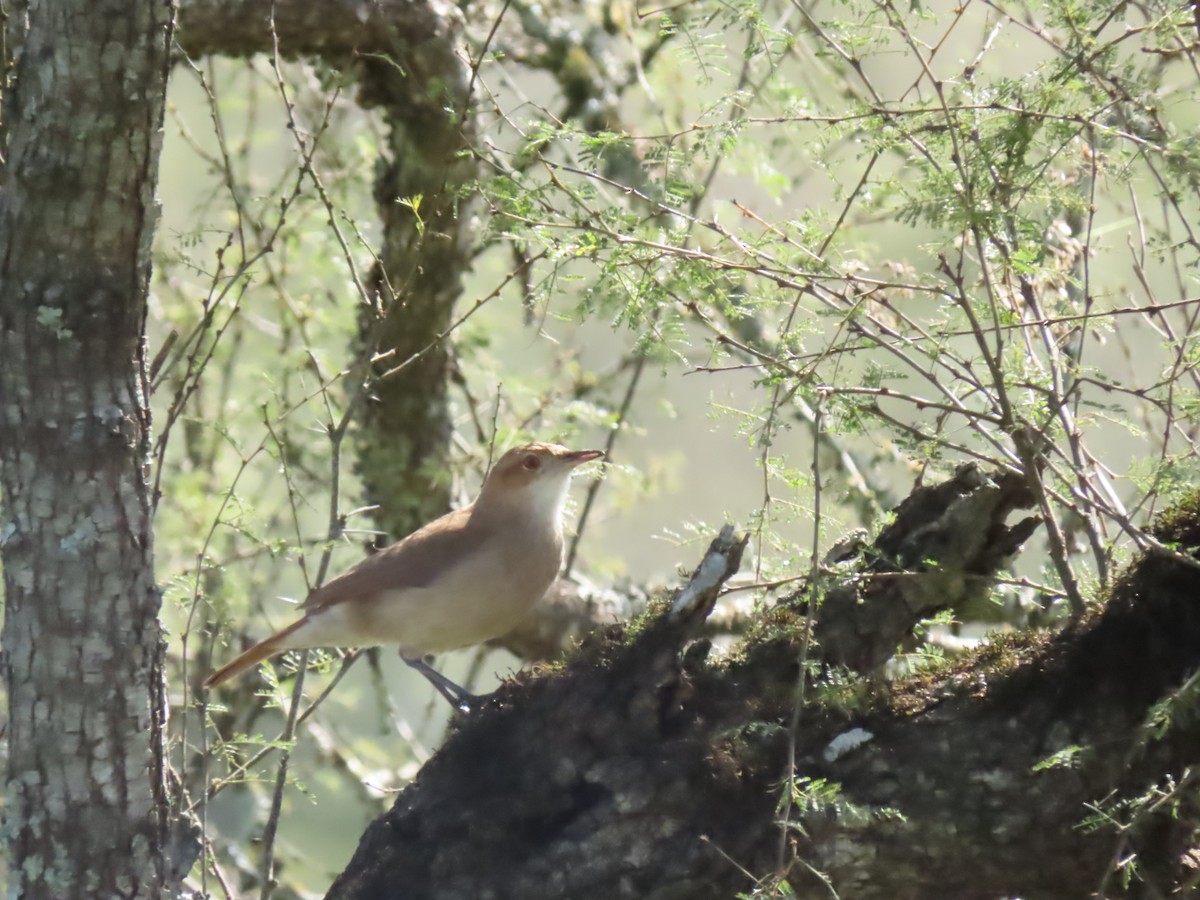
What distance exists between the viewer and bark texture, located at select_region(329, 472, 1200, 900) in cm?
306

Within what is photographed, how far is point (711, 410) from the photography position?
354cm

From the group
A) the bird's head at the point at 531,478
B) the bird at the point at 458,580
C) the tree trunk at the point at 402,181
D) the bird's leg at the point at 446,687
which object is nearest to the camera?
the bird's leg at the point at 446,687

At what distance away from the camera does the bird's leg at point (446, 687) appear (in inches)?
186

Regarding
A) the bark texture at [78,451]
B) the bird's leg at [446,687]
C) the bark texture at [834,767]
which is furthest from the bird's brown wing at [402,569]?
the bark texture at [78,451]

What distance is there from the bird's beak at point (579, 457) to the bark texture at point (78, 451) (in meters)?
2.17

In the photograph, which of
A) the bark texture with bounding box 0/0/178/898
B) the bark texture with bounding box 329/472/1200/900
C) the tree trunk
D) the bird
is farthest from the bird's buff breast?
the bark texture with bounding box 0/0/178/898

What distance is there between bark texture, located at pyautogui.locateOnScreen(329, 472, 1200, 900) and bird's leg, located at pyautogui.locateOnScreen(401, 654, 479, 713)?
1075mm

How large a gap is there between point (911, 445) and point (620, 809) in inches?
45.3

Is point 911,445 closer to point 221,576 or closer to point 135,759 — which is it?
point 135,759

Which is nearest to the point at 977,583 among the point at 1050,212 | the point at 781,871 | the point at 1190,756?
the point at 1190,756

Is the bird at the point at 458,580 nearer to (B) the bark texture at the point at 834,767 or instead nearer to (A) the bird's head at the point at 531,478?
(A) the bird's head at the point at 531,478

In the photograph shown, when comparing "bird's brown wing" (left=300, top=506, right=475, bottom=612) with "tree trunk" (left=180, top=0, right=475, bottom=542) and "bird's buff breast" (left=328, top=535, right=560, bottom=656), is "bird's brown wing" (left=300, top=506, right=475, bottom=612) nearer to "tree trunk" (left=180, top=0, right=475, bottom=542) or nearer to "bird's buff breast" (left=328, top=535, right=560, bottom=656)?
"bird's buff breast" (left=328, top=535, right=560, bottom=656)

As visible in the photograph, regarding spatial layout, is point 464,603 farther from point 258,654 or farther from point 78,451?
point 78,451

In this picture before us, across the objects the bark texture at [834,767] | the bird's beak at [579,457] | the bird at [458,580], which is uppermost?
the bird's beak at [579,457]
